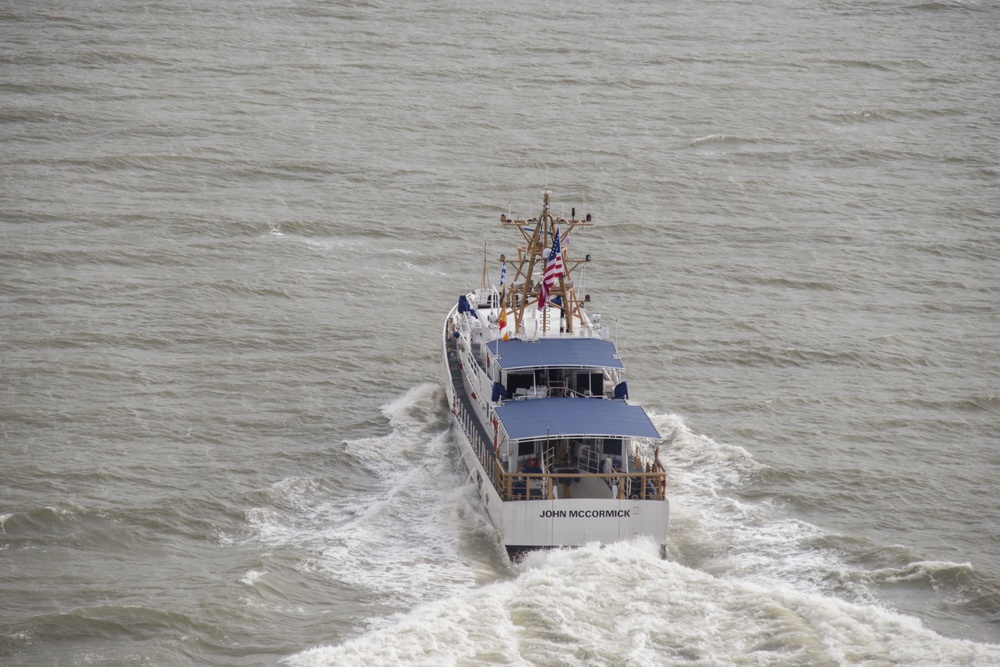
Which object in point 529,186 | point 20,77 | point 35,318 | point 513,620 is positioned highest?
point 20,77

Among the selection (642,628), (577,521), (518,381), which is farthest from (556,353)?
(642,628)

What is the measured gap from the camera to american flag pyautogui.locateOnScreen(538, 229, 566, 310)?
42.5 meters

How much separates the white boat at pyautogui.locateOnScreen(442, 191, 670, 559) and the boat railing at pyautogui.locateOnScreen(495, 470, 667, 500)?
40 millimetres

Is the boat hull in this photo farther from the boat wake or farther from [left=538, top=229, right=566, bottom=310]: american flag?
[left=538, top=229, right=566, bottom=310]: american flag

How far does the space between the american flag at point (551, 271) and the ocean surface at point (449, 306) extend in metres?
6.58

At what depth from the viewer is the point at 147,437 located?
45.9 m

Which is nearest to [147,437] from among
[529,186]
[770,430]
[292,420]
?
[292,420]

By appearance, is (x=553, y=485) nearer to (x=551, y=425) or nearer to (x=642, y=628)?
(x=551, y=425)

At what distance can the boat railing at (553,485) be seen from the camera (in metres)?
38.5

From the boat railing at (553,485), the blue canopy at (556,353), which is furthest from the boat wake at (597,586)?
the blue canopy at (556,353)

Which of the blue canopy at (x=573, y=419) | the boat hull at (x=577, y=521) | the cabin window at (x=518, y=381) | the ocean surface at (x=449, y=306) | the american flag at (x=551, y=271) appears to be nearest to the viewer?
the ocean surface at (x=449, y=306)

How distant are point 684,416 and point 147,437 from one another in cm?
1859

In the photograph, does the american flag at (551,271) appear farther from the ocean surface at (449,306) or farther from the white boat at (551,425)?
the ocean surface at (449,306)

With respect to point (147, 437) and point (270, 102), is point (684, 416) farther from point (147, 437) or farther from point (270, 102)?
point (270, 102)
